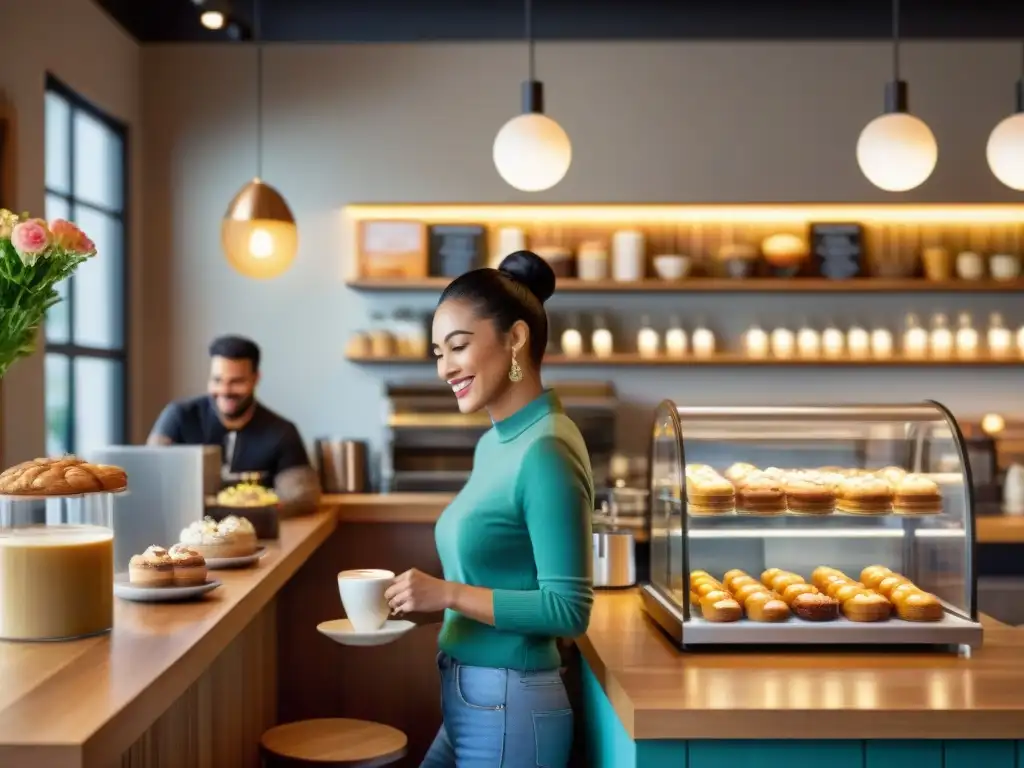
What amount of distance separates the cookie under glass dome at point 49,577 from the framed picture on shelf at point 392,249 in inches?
141

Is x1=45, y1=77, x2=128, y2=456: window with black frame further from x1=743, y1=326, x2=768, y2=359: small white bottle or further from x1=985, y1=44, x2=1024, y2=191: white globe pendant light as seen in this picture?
x1=985, y1=44, x2=1024, y2=191: white globe pendant light

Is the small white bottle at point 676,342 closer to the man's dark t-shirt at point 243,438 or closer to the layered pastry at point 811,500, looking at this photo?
the man's dark t-shirt at point 243,438

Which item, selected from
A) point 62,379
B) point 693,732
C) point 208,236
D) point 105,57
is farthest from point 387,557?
point 693,732

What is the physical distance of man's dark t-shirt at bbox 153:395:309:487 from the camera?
14.7ft

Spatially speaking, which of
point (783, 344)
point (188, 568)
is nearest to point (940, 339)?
point (783, 344)

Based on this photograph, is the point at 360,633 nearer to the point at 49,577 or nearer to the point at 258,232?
the point at 49,577

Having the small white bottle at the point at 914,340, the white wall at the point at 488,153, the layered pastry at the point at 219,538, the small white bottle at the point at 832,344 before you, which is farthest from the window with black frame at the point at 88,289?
the small white bottle at the point at 914,340

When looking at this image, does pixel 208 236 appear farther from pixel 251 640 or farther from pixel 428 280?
Answer: pixel 251 640

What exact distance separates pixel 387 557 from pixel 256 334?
153 centimetres

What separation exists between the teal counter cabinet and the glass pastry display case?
43cm

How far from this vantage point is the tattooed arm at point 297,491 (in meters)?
4.30

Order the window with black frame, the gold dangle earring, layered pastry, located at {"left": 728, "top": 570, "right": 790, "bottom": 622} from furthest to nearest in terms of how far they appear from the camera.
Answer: the window with black frame
layered pastry, located at {"left": 728, "top": 570, "right": 790, "bottom": 622}
the gold dangle earring

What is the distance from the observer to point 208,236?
576 centimetres

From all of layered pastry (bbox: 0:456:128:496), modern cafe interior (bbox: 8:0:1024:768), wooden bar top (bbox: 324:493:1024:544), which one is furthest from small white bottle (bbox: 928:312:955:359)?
layered pastry (bbox: 0:456:128:496)
